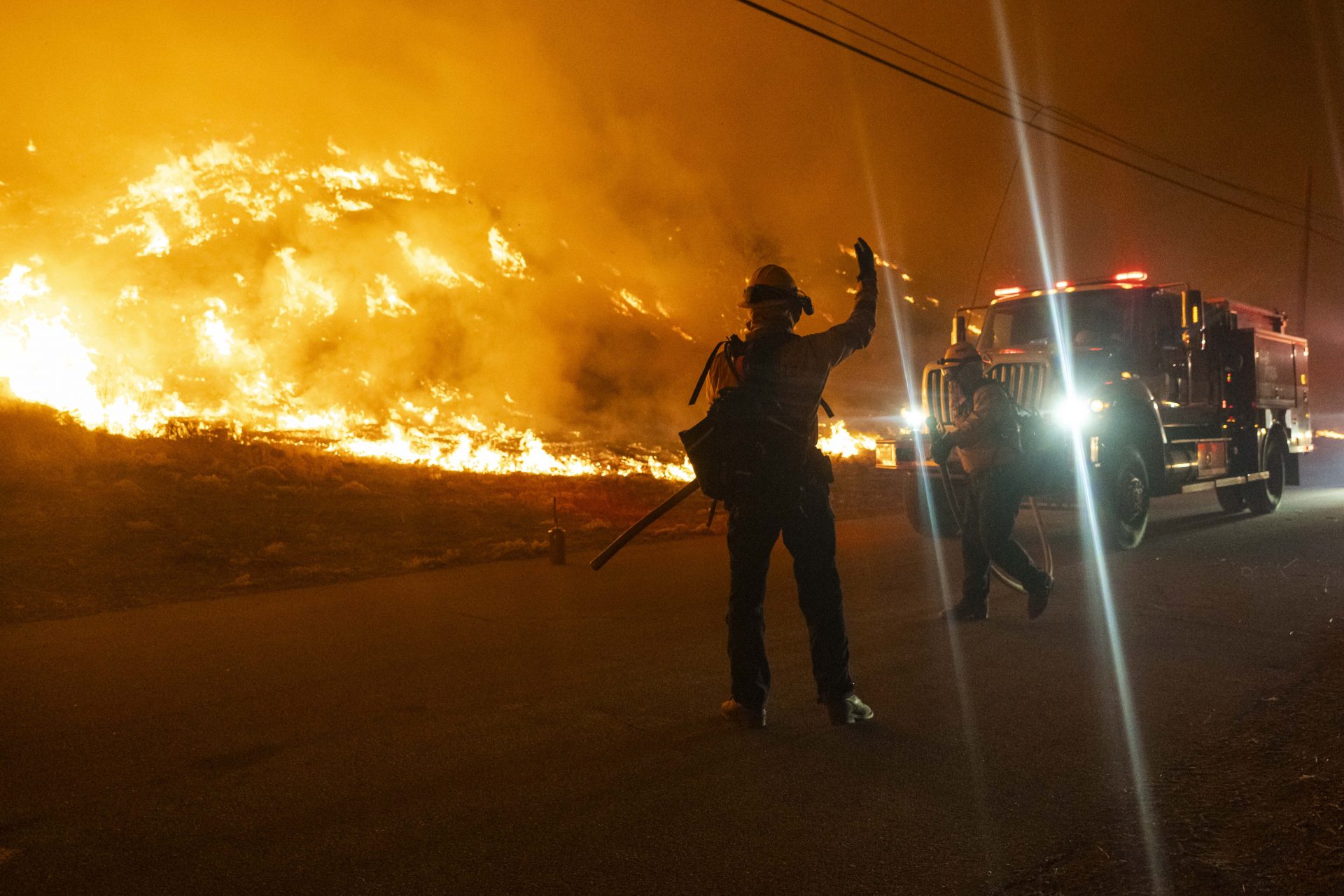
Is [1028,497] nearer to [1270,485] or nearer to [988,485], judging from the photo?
[988,485]

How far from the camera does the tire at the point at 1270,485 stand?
13.7 metres

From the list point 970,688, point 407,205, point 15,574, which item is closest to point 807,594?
point 970,688

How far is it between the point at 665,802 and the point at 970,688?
6.82 ft

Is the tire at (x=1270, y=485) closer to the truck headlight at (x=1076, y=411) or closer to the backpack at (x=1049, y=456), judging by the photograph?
the truck headlight at (x=1076, y=411)

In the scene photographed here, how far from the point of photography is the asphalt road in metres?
3.09

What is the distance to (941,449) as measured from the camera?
692cm

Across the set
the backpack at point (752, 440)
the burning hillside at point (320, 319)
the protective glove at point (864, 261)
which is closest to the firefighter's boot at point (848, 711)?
the backpack at point (752, 440)

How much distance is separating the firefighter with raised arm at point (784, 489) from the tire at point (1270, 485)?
1117 centimetres

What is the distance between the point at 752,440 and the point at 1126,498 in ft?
23.8

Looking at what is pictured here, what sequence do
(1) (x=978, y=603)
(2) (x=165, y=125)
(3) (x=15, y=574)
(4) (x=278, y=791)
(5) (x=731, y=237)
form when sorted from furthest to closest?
(5) (x=731, y=237)
(2) (x=165, y=125)
(3) (x=15, y=574)
(1) (x=978, y=603)
(4) (x=278, y=791)

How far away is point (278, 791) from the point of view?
3.72 metres

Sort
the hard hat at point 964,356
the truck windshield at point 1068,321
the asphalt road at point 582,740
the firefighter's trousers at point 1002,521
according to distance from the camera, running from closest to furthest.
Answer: the asphalt road at point 582,740, the firefighter's trousers at point 1002,521, the hard hat at point 964,356, the truck windshield at point 1068,321

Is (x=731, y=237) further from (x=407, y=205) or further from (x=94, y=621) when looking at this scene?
(x=94, y=621)

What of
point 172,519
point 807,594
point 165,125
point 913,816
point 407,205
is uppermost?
point 165,125
